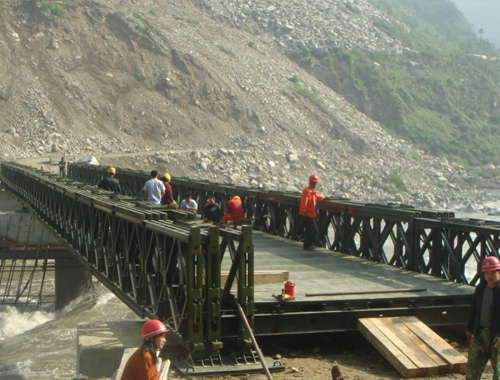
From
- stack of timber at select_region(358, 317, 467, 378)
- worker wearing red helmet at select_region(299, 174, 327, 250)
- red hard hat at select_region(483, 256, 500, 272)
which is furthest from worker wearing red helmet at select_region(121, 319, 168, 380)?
worker wearing red helmet at select_region(299, 174, 327, 250)

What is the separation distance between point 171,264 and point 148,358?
3.64 m

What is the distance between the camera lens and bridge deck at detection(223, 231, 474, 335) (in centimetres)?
1080

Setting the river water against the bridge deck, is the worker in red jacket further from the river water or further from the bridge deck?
the river water

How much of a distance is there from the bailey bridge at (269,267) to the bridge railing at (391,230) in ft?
0.07

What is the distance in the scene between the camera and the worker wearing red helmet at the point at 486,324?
8.20 meters

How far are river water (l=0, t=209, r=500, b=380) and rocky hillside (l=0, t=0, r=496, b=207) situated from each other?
33.3 meters

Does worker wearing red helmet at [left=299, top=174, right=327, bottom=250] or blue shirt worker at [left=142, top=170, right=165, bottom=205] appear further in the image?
blue shirt worker at [left=142, top=170, right=165, bottom=205]

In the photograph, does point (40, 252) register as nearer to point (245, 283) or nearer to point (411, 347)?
point (245, 283)

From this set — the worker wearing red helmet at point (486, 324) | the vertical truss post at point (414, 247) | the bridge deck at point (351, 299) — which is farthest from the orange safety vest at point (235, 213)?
the worker wearing red helmet at point (486, 324)

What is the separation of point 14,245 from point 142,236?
72.5 feet

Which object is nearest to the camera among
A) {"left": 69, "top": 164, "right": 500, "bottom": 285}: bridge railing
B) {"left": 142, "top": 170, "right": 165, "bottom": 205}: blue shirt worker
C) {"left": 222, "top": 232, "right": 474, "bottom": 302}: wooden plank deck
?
{"left": 222, "top": 232, "right": 474, "bottom": 302}: wooden plank deck

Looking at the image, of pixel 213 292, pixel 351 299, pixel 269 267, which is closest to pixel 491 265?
pixel 213 292

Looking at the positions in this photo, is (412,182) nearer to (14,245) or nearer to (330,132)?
(330,132)

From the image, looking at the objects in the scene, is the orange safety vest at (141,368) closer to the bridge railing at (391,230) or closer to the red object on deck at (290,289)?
the red object on deck at (290,289)
